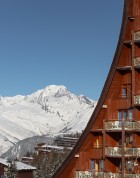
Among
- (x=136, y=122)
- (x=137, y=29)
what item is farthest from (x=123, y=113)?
(x=137, y=29)

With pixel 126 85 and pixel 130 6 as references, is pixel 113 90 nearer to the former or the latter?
pixel 126 85

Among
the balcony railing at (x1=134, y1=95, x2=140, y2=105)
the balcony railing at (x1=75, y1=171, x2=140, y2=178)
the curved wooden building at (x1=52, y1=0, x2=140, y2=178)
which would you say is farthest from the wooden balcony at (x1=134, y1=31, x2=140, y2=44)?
the balcony railing at (x1=75, y1=171, x2=140, y2=178)

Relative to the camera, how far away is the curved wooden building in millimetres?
34628

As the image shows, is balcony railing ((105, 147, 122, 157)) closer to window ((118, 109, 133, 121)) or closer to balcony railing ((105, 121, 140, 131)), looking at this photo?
balcony railing ((105, 121, 140, 131))

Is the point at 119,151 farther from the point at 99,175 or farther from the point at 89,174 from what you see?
the point at 89,174

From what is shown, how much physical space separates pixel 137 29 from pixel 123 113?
21.1 ft

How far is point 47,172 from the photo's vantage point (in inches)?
3996

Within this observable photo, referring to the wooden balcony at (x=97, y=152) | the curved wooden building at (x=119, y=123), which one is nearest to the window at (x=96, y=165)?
the curved wooden building at (x=119, y=123)

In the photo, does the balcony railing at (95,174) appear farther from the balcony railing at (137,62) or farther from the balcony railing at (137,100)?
the balcony railing at (137,62)

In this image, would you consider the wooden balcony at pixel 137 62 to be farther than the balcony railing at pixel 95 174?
No

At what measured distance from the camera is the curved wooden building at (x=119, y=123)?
114ft

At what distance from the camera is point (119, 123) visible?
116ft

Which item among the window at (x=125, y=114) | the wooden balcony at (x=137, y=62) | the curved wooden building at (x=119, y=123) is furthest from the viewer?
the window at (x=125, y=114)

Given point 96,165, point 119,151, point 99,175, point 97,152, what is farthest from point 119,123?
point 99,175
